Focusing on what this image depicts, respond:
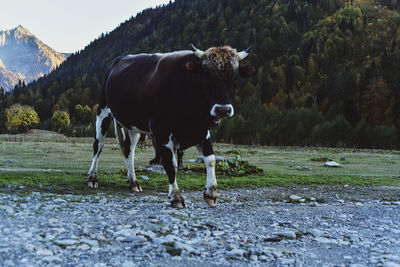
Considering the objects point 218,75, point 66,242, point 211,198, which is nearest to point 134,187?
point 211,198

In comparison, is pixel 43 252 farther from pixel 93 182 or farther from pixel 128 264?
pixel 93 182

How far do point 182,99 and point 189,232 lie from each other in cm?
294

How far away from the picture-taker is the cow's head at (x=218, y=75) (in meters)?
6.24

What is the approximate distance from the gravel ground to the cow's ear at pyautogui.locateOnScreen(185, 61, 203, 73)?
8.52ft

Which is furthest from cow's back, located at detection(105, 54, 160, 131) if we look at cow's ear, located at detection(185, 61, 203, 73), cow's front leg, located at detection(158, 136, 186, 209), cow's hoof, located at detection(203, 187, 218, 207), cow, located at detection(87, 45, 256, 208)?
cow's hoof, located at detection(203, 187, 218, 207)

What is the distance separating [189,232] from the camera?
495 cm

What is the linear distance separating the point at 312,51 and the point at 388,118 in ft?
254

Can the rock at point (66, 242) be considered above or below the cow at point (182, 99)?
below

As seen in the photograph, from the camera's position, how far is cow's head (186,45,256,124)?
20.5ft

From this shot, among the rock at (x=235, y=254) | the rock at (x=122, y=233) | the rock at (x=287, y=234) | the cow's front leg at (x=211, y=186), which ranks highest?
the cow's front leg at (x=211, y=186)

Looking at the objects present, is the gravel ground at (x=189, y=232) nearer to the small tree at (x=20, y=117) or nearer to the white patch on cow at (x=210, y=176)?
the white patch on cow at (x=210, y=176)

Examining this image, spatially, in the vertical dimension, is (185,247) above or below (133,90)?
below

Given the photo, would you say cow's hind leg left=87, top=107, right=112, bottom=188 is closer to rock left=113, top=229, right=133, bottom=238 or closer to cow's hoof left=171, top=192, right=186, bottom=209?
cow's hoof left=171, top=192, right=186, bottom=209

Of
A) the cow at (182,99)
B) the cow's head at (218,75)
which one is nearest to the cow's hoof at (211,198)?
the cow at (182,99)
